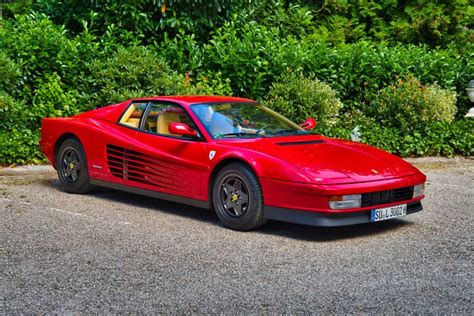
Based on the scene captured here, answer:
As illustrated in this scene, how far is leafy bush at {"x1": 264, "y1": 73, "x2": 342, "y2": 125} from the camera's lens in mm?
13320

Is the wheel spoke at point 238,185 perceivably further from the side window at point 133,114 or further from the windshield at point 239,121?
the side window at point 133,114

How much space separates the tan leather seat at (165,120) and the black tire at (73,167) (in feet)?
4.01

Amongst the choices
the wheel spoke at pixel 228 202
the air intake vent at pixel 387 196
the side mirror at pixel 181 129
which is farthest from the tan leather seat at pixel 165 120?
the air intake vent at pixel 387 196

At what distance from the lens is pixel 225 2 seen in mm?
14672

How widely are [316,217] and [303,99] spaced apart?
6.22 meters

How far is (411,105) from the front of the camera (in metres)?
13.8

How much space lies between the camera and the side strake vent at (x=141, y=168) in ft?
28.0

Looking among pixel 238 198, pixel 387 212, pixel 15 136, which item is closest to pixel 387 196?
pixel 387 212

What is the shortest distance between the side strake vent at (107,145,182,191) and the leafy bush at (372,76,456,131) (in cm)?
624

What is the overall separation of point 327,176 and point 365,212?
0.52 m

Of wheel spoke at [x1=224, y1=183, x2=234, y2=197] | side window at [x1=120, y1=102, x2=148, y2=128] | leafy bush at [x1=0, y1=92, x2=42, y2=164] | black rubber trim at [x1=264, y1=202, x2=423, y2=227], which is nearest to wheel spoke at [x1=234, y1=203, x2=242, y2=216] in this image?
wheel spoke at [x1=224, y1=183, x2=234, y2=197]

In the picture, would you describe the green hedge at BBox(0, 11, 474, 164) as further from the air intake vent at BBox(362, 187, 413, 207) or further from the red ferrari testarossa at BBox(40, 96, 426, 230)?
the air intake vent at BBox(362, 187, 413, 207)

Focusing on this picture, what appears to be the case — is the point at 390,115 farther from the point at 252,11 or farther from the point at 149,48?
the point at 149,48

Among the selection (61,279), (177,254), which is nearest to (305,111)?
(177,254)
